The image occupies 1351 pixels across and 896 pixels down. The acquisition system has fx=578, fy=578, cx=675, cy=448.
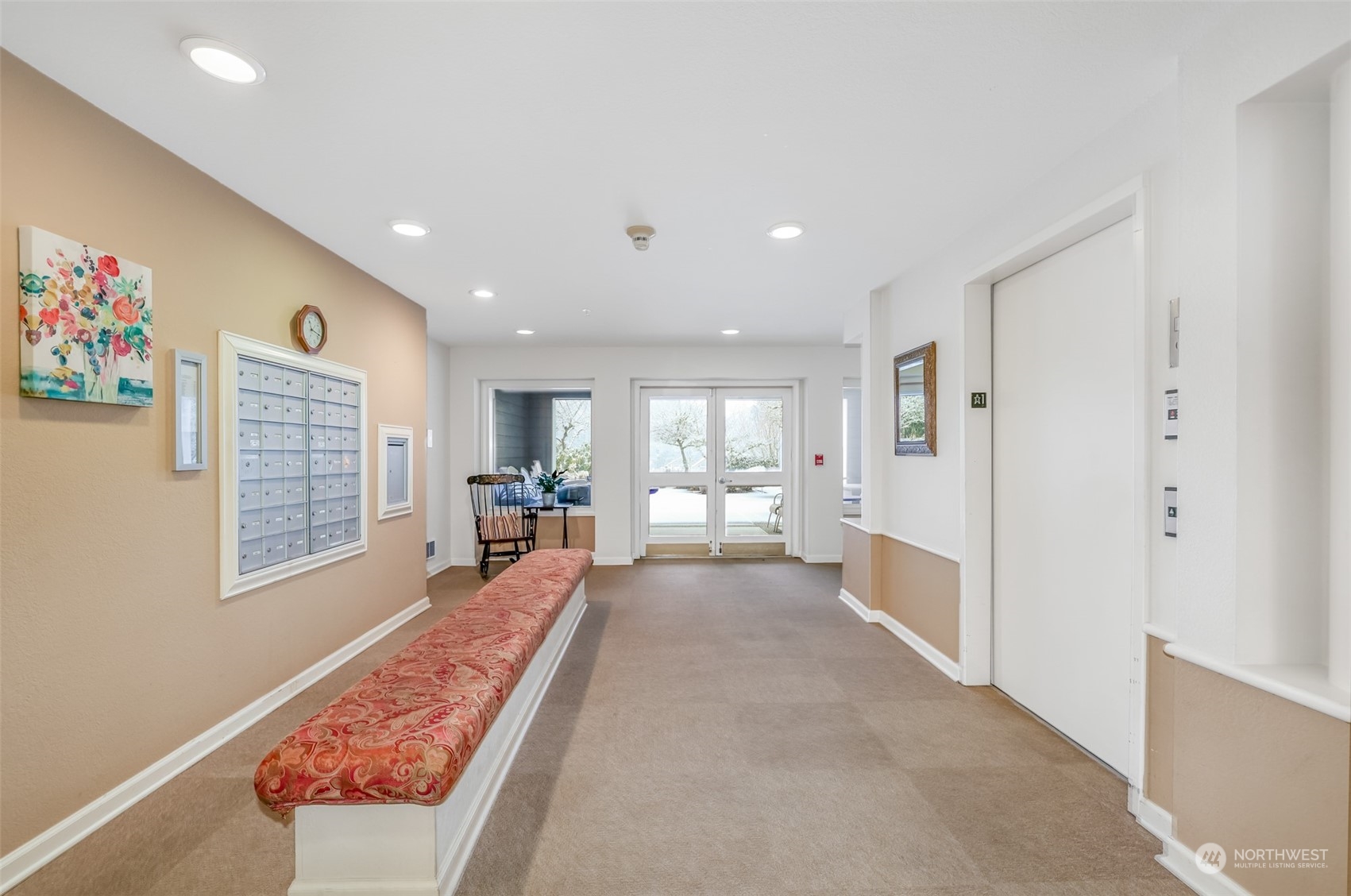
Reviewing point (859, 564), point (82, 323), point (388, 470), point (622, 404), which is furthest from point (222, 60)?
point (622, 404)

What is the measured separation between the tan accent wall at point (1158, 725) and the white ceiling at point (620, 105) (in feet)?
5.84

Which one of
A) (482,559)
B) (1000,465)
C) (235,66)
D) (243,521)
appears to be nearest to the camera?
(235,66)

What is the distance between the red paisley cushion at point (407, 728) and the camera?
1453 mm

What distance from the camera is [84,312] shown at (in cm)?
180

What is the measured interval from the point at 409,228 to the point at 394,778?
2.46 m

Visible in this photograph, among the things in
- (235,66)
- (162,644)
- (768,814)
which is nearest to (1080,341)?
(768,814)

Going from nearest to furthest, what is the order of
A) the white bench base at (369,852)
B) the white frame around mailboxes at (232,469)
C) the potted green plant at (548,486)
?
the white bench base at (369,852)
the white frame around mailboxes at (232,469)
the potted green plant at (548,486)

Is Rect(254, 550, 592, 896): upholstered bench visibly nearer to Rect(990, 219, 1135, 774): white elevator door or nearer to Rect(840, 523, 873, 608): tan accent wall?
Rect(990, 219, 1135, 774): white elevator door

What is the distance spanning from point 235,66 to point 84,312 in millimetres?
901

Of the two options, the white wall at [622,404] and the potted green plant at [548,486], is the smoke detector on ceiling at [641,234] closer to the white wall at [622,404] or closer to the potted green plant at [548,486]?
the white wall at [622,404]

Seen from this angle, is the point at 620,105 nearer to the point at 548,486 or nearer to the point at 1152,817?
the point at 1152,817

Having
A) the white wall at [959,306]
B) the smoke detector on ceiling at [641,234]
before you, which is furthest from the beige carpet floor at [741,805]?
the smoke detector on ceiling at [641,234]

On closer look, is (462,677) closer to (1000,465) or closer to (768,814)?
(768,814)

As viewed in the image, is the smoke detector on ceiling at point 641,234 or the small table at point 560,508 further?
the small table at point 560,508
